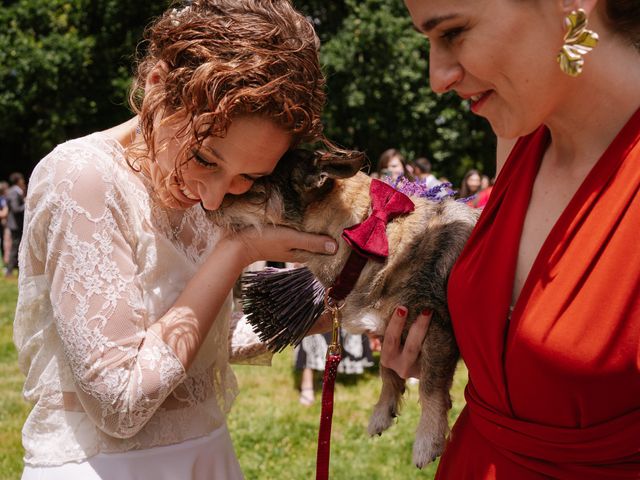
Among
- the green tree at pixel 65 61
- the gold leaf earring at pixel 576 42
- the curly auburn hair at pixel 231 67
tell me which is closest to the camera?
the gold leaf earring at pixel 576 42

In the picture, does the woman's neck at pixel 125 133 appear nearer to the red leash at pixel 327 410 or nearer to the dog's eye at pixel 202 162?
the dog's eye at pixel 202 162

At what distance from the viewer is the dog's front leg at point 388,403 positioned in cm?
306

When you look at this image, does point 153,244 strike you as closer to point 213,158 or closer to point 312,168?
point 213,158

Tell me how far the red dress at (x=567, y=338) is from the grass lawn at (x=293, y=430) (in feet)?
11.8

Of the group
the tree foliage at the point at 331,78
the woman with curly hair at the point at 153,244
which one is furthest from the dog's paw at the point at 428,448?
the tree foliage at the point at 331,78

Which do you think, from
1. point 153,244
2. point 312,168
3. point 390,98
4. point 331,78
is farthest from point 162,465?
point 390,98

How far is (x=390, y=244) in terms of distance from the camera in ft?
8.95

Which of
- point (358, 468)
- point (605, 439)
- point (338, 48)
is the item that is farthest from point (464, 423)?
point (338, 48)

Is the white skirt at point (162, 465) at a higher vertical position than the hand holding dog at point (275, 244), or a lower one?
lower

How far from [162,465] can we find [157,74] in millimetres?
1285

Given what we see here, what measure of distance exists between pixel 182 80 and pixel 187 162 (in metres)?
0.25

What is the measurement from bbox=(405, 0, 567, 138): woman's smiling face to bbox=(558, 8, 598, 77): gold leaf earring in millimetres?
46

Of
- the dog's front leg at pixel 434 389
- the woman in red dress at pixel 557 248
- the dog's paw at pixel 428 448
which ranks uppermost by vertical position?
the woman in red dress at pixel 557 248

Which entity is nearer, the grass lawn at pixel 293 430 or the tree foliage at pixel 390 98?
the grass lawn at pixel 293 430
